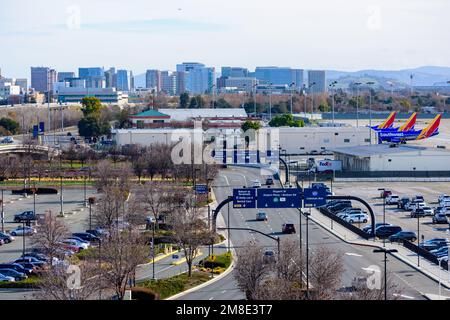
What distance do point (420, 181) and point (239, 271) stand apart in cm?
1704

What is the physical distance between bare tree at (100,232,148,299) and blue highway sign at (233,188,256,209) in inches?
153

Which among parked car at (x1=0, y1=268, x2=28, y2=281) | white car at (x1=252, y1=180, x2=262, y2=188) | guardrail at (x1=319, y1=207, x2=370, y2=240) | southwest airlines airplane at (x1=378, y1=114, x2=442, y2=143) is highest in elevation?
southwest airlines airplane at (x1=378, y1=114, x2=442, y2=143)

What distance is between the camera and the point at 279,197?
15.7 meters

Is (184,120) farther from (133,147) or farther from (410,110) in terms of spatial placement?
(410,110)

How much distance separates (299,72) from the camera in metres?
134

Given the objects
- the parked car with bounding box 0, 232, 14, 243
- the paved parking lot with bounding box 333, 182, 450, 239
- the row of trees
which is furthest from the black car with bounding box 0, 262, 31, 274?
the paved parking lot with bounding box 333, 182, 450, 239

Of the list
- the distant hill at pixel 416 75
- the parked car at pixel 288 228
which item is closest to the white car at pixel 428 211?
the parked car at pixel 288 228

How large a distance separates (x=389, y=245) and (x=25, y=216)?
28.8 feet

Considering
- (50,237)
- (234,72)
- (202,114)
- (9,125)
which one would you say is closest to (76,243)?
(50,237)

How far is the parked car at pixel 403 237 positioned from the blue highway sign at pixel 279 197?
6.46ft

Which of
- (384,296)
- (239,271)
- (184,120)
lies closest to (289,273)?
(239,271)

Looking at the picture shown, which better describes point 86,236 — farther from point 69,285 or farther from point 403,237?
point 69,285

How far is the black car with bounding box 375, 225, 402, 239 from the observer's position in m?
16.4

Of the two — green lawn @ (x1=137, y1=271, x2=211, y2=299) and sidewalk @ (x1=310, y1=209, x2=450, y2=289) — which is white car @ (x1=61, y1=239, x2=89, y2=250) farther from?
sidewalk @ (x1=310, y1=209, x2=450, y2=289)
